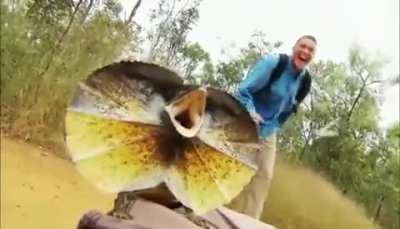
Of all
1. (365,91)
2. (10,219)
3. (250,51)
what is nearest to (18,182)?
(10,219)

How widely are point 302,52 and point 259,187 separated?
0.25 meters

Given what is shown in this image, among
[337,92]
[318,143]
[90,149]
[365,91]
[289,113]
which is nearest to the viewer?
[90,149]

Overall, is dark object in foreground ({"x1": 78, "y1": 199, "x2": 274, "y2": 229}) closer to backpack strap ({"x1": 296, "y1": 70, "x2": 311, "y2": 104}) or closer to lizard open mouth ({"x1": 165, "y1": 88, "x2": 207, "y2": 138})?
lizard open mouth ({"x1": 165, "y1": 88, "x2": 207, "y2": 138})

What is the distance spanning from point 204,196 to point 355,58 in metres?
1.80

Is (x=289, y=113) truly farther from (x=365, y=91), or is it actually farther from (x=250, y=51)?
(x=365, y=91)

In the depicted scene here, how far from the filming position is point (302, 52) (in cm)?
118

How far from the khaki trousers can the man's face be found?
0.39ft

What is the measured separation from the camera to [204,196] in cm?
82

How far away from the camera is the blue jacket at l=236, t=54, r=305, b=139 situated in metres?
1.17

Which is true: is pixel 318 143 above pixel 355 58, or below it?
below

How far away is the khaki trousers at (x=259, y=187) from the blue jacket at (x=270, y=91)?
68 millimetres

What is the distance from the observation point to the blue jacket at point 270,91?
3.83 feet

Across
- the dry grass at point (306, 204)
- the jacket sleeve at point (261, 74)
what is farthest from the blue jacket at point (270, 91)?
the dry grass at point (306, 204)

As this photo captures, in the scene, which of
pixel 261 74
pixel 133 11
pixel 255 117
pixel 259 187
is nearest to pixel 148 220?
pixel 255 117
